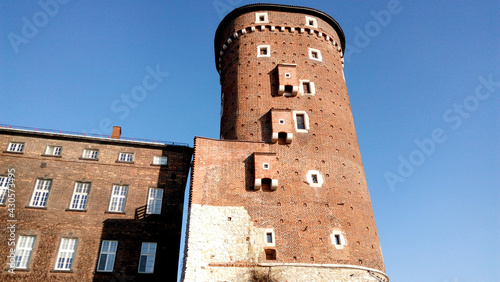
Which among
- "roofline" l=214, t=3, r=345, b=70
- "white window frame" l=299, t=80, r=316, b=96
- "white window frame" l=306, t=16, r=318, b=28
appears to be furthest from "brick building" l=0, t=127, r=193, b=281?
"white window frame" l=306, t=16, r=318, b=28

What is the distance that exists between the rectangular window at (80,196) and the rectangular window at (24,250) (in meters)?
3.21

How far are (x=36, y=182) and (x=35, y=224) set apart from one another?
3141mm

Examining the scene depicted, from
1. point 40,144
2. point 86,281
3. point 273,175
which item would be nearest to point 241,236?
point 273,175

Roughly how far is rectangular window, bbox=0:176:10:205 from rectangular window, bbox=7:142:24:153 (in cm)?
215

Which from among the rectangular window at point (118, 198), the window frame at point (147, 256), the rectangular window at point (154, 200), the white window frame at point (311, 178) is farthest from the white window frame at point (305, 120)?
the rectangular window at point (118, 198)

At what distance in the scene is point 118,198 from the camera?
26.6m

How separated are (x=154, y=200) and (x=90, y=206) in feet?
14.2

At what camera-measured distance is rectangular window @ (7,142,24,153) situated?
2731cm

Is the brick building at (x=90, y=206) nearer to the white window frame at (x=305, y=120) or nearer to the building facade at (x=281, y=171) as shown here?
the building facade at (x=281, y=171)

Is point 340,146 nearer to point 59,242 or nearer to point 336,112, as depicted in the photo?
point 336,112

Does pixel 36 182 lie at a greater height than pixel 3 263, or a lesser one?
greater

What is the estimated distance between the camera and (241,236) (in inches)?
869

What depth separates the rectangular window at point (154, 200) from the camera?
87.4 feet

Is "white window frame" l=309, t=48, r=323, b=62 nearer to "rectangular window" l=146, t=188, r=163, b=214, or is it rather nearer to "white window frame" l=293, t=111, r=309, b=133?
"white window frame" l=293, t=111, r=309, b=133
